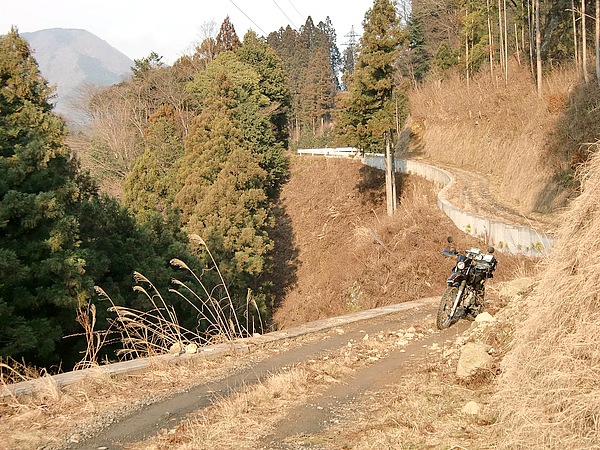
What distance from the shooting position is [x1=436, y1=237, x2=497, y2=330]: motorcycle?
9.47 metres

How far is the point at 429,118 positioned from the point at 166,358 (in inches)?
1644

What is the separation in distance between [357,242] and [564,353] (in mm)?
23310

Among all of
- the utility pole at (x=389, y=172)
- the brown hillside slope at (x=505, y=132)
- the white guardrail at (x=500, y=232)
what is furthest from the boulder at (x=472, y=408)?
the utility pole at (x=389, y=172)

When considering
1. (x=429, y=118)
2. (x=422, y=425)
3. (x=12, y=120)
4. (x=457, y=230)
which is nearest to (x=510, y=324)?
(x=422, y=425)

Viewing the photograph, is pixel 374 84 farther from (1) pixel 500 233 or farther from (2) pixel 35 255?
(2) pixel 35 255

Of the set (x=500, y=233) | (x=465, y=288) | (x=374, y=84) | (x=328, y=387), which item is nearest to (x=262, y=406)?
(x=328, y=387)

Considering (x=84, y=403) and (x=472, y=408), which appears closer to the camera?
(x=472, y=408)

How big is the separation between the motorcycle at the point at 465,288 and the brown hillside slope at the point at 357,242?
6.25 m

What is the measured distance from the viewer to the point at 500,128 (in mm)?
33500

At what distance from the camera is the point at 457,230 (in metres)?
21.4

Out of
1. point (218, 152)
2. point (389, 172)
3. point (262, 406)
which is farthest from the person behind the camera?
point (218, 152)

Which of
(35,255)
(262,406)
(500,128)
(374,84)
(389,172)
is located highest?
(374,84)

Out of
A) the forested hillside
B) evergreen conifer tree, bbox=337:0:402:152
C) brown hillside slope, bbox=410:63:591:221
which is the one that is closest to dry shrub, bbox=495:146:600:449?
the forested hillside

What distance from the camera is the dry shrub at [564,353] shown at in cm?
353
